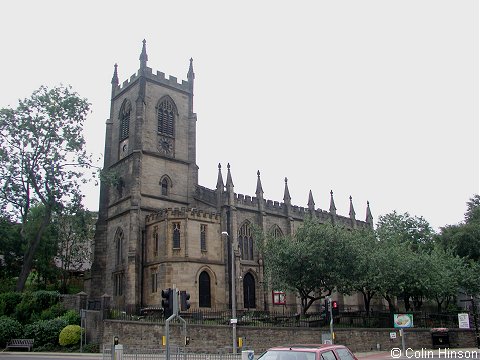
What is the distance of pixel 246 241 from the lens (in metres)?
48.4

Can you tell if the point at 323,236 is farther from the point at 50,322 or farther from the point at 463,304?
the point at 463,304

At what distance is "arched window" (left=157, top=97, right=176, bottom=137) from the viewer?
164ft

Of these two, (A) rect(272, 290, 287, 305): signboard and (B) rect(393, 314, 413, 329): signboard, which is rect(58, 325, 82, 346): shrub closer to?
(B) rect(393, 314, 413, 329): signboard

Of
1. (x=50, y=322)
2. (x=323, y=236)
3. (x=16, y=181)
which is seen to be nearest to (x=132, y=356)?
(x=50, y=322)

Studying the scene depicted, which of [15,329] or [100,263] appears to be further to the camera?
[100,263]

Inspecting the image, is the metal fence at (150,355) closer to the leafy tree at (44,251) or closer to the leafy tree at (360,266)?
the leafy tree at (360,266)

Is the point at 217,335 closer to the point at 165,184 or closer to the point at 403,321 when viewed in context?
the point at 403,321

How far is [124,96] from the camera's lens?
51844mm

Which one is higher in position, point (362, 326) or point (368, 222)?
point (368, 222)

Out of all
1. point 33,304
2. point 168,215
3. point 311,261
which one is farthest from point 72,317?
point 311,261

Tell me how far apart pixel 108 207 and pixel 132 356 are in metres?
30.8

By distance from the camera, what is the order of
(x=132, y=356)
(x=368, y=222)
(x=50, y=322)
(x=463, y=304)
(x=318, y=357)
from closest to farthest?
(x=318, y=357) → (x=132, y=356) → (x=50, y=322) → (x=463, y=304) → (x=368, y=222)

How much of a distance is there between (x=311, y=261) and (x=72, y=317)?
52.5 feet

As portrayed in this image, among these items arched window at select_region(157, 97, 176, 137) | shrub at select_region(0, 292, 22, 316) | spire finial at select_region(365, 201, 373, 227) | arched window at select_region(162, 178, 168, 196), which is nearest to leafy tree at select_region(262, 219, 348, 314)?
arched window at select_region(162, 178, 168, 196)
